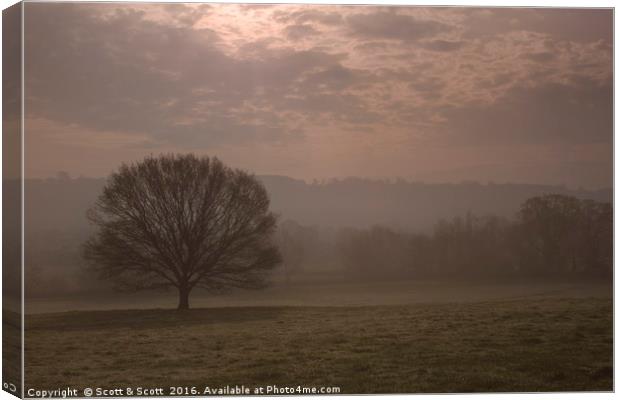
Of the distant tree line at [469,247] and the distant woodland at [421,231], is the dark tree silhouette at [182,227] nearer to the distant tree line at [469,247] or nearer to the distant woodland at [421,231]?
the distant woodland at [421,231]

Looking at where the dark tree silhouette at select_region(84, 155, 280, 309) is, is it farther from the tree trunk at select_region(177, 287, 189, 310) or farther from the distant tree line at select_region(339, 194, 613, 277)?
the distant tree line at select_region(339, 194, 613, 277)

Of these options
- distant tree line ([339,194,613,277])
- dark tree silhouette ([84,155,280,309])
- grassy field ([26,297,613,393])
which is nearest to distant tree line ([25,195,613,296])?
distant tree line ([339,194,613,277])

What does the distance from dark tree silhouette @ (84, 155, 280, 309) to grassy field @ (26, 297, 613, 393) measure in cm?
54

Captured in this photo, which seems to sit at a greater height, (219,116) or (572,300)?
(219,116)

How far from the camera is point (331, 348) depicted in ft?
42.1

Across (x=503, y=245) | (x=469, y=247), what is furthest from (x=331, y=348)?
(x=503, y=245)

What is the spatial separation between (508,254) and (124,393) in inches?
247

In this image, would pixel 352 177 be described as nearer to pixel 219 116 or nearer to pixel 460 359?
pixel 219 116

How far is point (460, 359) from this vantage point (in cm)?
1285

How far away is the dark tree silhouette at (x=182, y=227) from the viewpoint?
508 inches

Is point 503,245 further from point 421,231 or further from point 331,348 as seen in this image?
point 331,348

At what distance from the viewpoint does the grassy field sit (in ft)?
41.0

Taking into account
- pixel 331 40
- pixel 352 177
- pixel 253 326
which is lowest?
pixel 253 326

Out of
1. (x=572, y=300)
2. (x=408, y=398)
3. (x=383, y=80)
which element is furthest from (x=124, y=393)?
(x=572, y=300)
